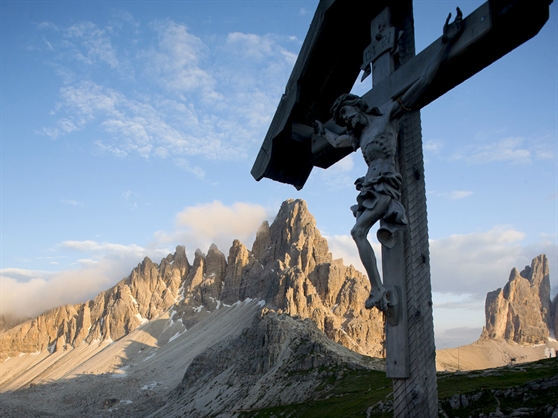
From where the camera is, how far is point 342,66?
6086mm

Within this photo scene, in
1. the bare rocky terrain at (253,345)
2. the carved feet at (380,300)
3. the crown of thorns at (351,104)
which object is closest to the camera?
the carved feet at (380,300)

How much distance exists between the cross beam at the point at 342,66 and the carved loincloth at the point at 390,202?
2.87ft

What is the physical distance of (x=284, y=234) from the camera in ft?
579

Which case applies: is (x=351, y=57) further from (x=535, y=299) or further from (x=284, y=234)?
(x=535, y=299)

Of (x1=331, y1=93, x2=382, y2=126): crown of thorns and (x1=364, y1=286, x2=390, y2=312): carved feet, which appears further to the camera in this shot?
(x1=331, y1=93, x2=382, y2=126): crown of thorns

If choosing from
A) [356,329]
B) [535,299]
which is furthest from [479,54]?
[535,299]

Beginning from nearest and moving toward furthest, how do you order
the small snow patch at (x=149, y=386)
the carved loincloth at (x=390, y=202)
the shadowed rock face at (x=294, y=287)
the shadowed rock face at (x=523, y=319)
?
the carved loincloth at (x=390, y=202) → the shadowed rock face at (x=294, y=287) → the small snow patch at (x=149, y=386) → the shadowed rock face at (x=523, y=319)

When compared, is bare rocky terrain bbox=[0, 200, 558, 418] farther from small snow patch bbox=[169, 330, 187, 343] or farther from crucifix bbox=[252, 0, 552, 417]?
crucifix bbox=[252, 0, 552, 417]

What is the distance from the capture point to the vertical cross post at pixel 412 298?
13.5ft

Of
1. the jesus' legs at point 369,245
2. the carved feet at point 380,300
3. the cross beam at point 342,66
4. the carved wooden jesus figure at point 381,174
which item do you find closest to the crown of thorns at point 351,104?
the carved wooden jesus figure at point 381,174

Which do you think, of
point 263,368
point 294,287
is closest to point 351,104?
point 263,368

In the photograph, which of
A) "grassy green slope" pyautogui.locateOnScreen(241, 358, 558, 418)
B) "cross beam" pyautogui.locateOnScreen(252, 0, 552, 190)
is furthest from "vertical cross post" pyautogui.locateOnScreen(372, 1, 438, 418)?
"grassy green slope" pyautogui.locateOnScreen(241, 358, 558, 418)

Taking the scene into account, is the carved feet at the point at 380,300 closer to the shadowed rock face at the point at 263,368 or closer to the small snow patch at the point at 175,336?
the shadowed rock face at the point at 263,368

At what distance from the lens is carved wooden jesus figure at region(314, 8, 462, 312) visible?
171 inches
